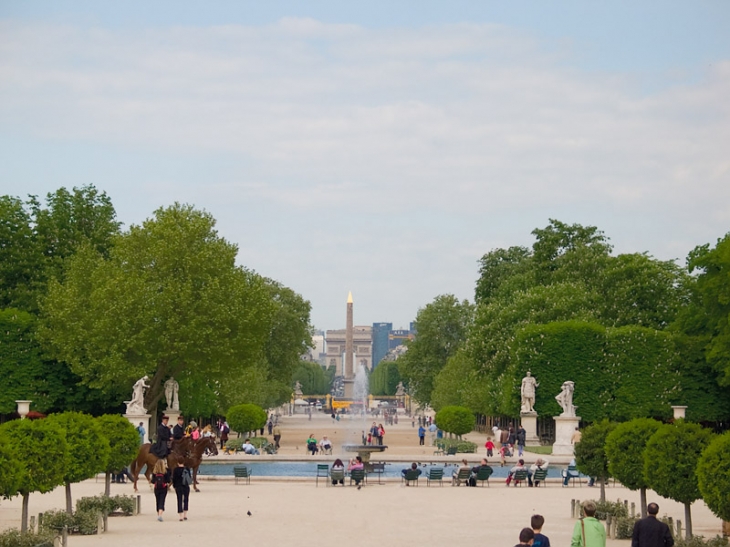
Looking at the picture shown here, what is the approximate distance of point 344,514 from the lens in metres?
23.5

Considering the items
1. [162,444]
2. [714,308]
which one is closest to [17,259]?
[714,308]

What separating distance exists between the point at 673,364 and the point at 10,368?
26690mm

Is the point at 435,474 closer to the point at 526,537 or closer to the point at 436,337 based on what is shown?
the point at 526,537

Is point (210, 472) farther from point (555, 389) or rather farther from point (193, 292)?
point (555, 389)

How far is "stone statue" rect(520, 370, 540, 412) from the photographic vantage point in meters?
50.6

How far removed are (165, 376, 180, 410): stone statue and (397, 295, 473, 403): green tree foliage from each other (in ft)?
124

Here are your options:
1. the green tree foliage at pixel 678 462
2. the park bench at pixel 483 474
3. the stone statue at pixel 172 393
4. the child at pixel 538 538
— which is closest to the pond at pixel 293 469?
the park bench at pixel 483 474

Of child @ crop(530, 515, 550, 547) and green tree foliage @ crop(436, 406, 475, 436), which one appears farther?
green tree foliage @ crop(436, 406, 475, 436)

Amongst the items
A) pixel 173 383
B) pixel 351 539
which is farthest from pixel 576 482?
pixel 173 383

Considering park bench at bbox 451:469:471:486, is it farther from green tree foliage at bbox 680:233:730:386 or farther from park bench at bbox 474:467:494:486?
green tree foliage at bbox 680:233:730:386

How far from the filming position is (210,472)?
36.6 metres

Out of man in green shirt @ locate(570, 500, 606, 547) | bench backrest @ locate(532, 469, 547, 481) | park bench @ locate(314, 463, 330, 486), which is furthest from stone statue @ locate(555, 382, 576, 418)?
man in green shirt @ locate(570, 500, 606, 547)

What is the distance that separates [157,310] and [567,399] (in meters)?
15.7

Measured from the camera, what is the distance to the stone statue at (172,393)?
49250mm
